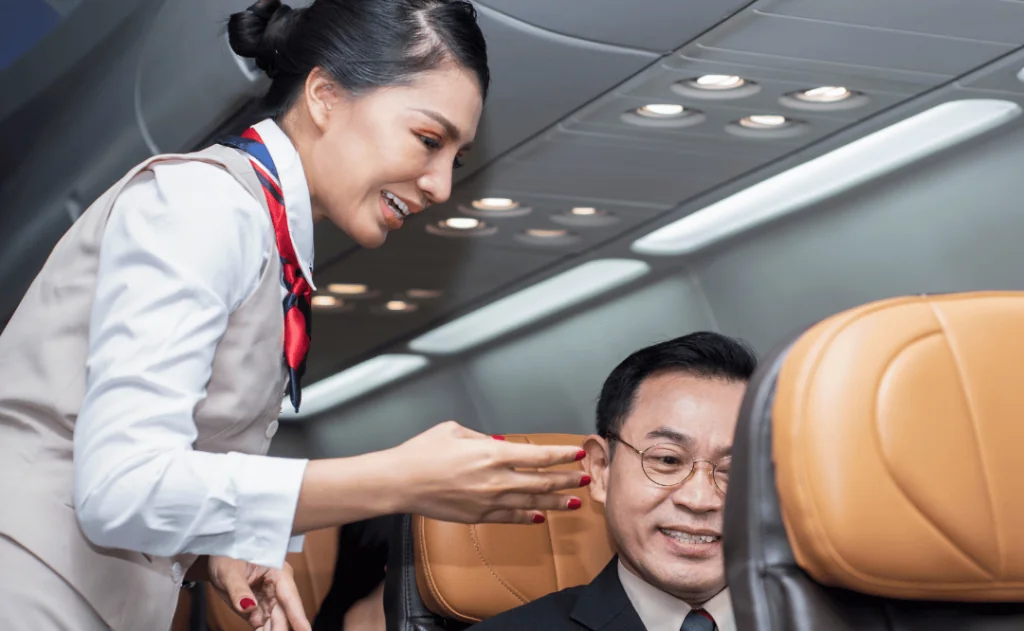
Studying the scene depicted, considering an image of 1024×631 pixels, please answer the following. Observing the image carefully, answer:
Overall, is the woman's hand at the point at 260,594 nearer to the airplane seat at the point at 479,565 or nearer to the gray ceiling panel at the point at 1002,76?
the airplane seat at the point at 479,565

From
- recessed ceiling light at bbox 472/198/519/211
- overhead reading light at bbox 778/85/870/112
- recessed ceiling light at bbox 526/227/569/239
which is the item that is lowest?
recessed ceiling light at bbox 526/227/569/239

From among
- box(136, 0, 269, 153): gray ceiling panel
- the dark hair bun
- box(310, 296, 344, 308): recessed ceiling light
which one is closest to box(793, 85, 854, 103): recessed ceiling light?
box(136, 0, 269, 153): gray ceiling panel

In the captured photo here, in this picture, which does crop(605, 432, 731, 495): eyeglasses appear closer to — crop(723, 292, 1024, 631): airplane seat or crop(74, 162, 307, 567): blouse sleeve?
crop(723, 292, 1024, 631): airplane seat

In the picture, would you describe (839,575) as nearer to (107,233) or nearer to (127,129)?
(107,233)

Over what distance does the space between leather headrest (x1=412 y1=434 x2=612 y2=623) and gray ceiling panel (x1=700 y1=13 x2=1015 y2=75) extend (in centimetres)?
154

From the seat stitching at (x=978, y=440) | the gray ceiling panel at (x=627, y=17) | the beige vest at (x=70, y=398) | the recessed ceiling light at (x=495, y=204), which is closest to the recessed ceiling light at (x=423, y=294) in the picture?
the recessed ceiling light at (x=495, y=204)

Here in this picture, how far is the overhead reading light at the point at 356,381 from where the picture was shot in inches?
327

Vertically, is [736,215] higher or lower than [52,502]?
lower

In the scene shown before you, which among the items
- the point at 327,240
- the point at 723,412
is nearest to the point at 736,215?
the point at 327,240

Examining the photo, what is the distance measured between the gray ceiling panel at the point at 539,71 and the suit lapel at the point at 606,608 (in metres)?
1.77

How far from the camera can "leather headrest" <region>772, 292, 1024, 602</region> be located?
133 cm

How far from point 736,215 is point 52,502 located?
13.5 ft

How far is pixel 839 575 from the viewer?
134 centimetres

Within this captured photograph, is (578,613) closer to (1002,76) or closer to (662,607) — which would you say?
(662,607)
